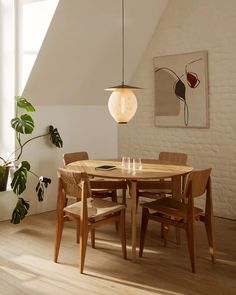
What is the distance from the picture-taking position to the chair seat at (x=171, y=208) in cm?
307

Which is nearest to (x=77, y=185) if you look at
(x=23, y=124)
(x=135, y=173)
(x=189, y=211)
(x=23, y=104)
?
(x=135, y=173)

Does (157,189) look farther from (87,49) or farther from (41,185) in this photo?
(87,49)

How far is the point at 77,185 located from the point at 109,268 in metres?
0.67

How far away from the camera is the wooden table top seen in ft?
10.2

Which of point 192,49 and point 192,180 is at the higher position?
point 192,49

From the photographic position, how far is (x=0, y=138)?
4.51 m

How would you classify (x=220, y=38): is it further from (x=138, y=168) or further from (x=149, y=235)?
(x=149, y=235)

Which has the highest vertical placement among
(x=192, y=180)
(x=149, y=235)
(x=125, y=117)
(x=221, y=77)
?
(x=221, y=77)

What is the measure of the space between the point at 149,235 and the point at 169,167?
0.78 metres

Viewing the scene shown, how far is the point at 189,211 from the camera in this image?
9.83ft

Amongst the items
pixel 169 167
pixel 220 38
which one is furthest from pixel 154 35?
pixel 169 167

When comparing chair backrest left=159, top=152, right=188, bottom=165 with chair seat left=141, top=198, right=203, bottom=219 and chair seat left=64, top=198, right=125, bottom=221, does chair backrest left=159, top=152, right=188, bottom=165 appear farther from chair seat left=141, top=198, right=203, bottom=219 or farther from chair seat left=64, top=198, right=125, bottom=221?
chair seat left=64, top=198, right=125, bottom=221

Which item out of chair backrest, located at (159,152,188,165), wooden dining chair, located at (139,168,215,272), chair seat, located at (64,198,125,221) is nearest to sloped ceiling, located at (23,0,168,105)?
chair backrest, located at (159,152,188,165)

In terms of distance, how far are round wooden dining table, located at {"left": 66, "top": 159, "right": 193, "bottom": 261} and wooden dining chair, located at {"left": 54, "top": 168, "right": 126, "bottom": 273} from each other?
0.10 meters
